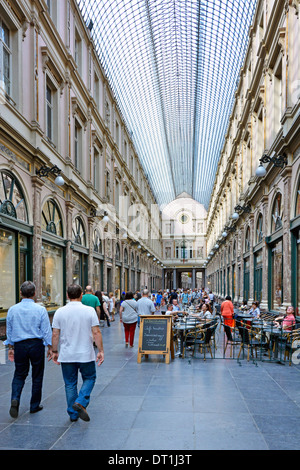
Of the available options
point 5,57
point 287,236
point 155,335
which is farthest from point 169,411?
point 5,57

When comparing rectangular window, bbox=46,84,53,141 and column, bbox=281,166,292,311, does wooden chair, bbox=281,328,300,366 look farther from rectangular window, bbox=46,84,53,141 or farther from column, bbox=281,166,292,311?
rectangular window, bbox=46,84,53,141

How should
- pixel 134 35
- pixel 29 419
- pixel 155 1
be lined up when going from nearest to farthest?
1. pixel 29 419
2. pixel 155 1
3. pixel 134 35

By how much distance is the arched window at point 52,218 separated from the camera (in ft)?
45.1

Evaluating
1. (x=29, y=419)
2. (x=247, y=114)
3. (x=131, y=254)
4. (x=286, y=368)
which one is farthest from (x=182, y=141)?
(x=29, y=419)

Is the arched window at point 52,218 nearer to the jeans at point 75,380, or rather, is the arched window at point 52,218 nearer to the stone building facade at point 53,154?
the stone building facade at point 53,154

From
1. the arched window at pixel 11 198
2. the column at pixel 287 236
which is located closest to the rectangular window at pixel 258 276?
the column at pixel 287 236

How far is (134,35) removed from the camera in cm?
2647

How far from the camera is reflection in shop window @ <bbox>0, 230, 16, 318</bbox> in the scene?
411 inches

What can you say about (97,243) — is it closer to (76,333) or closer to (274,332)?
(274,332)

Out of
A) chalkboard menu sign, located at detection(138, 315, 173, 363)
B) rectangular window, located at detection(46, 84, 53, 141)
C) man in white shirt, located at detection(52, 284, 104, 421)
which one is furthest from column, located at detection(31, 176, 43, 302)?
man in white shirt, located at detection(52, 284, 104, 421)

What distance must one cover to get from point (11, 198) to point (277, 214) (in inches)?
341

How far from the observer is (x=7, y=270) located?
1078 cm
